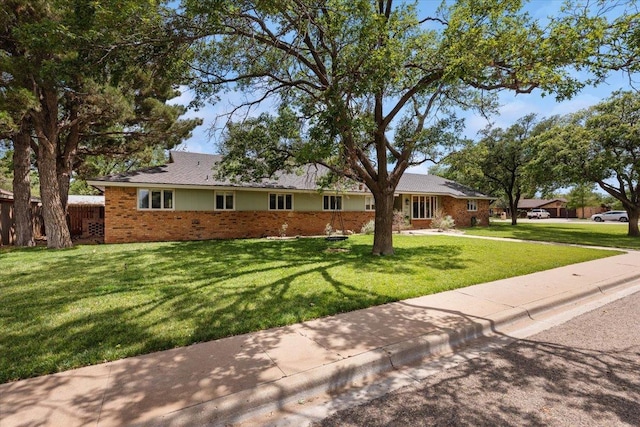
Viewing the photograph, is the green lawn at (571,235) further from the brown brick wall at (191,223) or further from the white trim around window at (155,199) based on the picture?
the white trim around window at (155,199)

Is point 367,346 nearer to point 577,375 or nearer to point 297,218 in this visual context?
point 577,375

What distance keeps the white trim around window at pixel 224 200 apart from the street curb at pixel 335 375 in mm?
14034

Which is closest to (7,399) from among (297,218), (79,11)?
(79,11)

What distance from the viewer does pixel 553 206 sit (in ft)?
210

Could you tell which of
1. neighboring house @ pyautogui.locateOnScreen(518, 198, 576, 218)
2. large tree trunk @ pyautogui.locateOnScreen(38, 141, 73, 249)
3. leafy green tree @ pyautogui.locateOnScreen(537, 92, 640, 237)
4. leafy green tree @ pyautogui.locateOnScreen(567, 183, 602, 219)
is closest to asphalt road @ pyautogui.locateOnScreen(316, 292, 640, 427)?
large tree trunk @ pyautogui.locateOnScreen(38, 141, 73, 249)

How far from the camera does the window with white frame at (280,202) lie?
17859 millimetres

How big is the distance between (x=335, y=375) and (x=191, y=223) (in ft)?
46.1

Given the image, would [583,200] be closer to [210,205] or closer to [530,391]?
[210,205]

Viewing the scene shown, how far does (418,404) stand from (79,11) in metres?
8.71

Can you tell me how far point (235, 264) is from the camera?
9.08m

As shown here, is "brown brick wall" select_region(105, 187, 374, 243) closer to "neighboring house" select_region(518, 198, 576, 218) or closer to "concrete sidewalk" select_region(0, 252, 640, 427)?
"concrete sidewalk" select_region(0, 252, 640, 427)

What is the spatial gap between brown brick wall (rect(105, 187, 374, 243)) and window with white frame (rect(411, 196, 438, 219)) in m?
7.44

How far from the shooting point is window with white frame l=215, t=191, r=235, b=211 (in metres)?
16.5

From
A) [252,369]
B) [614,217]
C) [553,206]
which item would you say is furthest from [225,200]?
[553,206]
